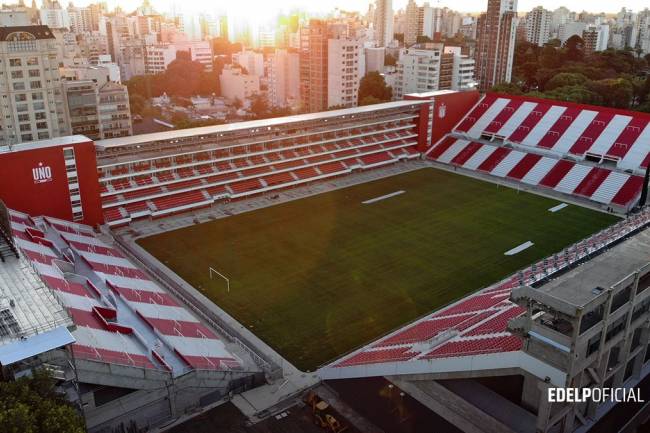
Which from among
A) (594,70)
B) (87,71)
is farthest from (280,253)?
(594,70)

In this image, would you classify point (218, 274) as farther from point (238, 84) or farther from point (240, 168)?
point (238, 84)

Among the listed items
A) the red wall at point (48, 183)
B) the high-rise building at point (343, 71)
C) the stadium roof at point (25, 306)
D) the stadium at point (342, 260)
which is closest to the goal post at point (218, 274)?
the stadium at point (342, 260)

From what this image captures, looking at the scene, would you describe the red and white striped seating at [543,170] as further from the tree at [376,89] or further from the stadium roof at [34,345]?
the stadium roof at [34,345]

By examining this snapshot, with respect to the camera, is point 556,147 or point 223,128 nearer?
point 223,128

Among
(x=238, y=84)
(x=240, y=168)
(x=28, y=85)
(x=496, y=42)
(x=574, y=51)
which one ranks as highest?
(x=496, y=42)

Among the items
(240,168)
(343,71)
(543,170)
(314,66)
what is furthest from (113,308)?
(314,66)

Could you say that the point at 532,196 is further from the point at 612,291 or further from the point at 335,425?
the point at 335,425

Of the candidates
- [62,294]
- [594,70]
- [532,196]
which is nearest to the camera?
[62,294]

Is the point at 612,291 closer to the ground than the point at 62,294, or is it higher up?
higher up
